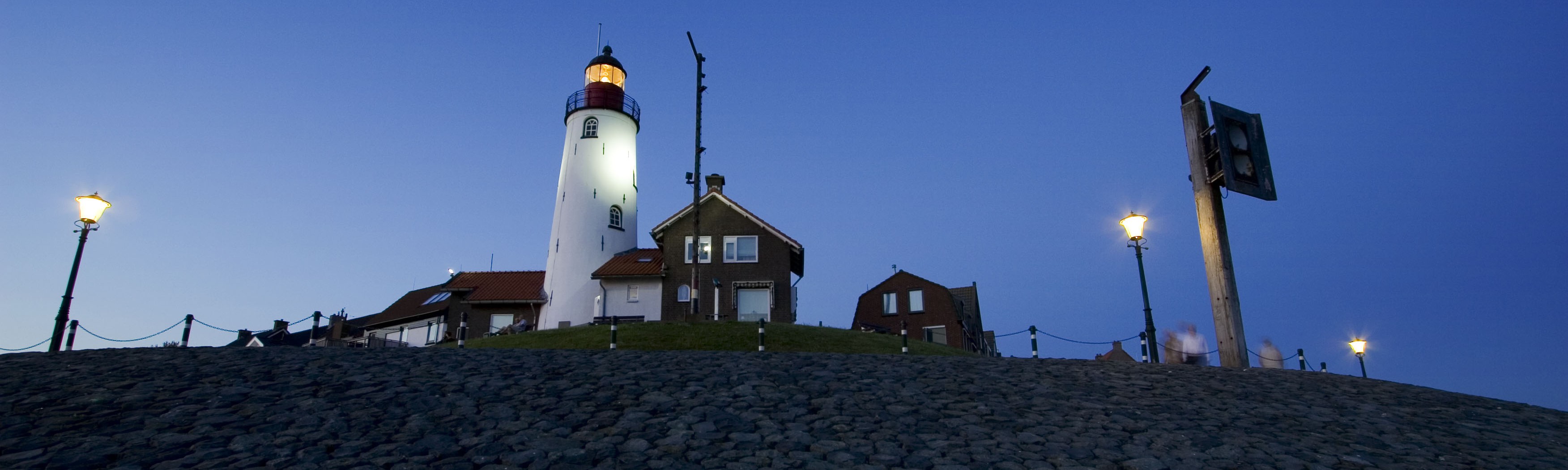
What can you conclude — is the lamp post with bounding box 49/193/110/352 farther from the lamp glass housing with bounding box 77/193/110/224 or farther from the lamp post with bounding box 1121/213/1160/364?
the lamp post with bounding box 1121/213/1160/364

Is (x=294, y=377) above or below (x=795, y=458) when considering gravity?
above

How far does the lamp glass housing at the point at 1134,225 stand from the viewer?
64.5ft

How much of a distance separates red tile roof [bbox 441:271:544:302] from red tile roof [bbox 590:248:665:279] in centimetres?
370

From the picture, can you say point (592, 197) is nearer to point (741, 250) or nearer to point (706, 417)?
point (741, 250)

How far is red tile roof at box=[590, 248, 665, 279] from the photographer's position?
130 feet

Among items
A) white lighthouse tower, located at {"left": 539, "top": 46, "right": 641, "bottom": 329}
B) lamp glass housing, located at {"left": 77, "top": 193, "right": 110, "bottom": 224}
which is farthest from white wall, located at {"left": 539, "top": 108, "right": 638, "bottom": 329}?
lamp glass housing, located at {"left": 77, "top": 193, "right": 110, "bottom": 224}

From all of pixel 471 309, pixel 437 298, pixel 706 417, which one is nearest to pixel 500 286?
pixel 471 309

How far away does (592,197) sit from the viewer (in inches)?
1718

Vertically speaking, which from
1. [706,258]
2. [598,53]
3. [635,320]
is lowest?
[635,320]

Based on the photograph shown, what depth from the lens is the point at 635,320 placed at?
1532 inches

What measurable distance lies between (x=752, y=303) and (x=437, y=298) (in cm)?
1902

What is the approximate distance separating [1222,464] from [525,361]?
11.2 metres

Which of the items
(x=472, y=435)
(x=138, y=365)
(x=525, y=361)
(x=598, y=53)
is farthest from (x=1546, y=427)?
(x=598, y=53)

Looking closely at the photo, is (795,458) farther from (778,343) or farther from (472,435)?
(778,343)
